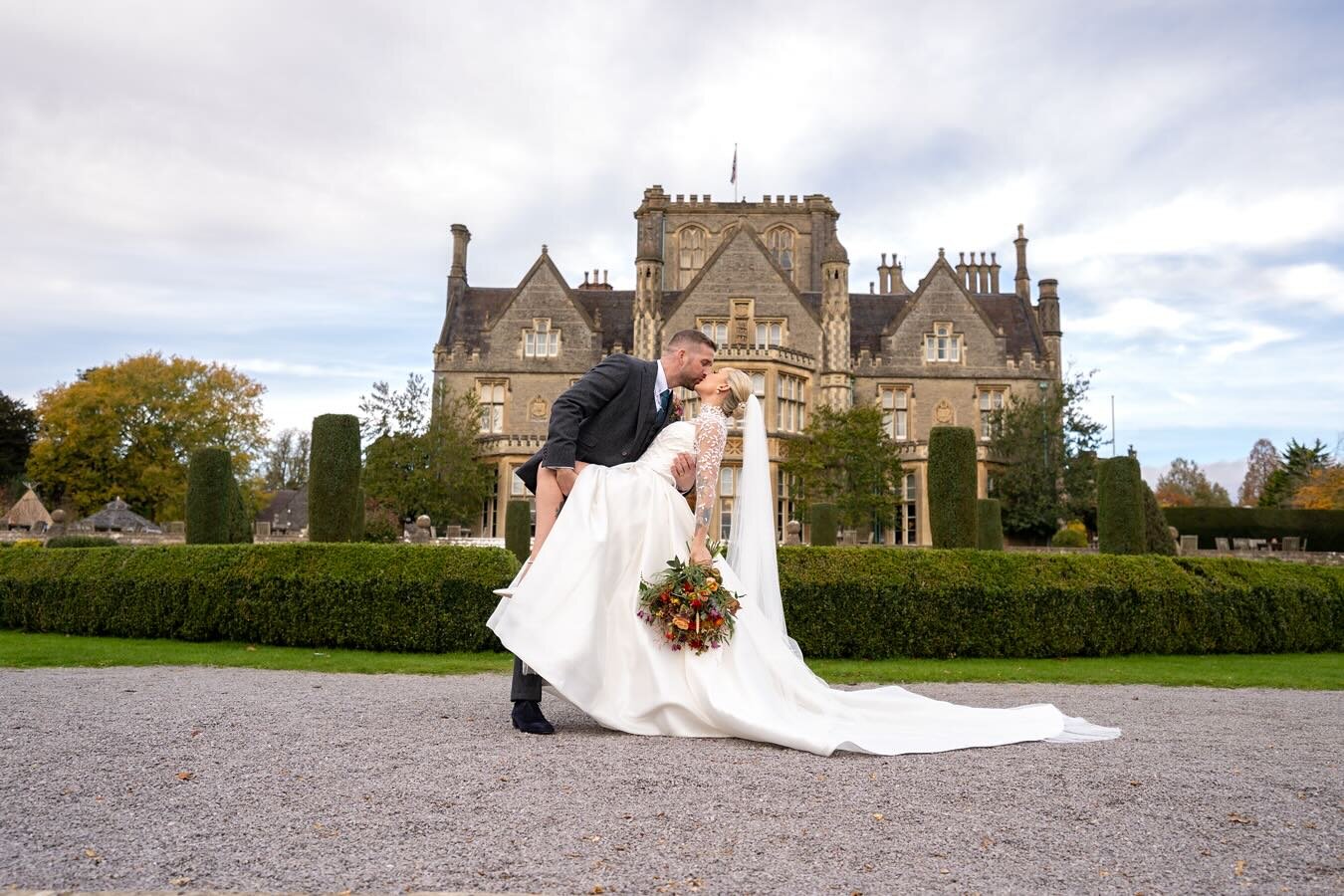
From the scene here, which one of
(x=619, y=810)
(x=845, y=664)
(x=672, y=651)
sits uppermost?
(x=672, y=651)

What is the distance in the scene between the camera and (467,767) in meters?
4.26

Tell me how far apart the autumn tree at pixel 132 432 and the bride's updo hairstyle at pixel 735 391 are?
39.4m

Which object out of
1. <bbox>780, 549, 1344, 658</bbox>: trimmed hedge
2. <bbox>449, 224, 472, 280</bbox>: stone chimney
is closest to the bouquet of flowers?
<bbox>780, 549, 1344, 658</bbox>: trimmed hedge

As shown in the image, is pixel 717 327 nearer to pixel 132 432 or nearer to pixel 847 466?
pixel 847 466

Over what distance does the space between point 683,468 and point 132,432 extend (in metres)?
43.5

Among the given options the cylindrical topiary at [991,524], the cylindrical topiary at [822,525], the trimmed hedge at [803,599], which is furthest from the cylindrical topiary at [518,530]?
the cylindrical topiary at [991,524]

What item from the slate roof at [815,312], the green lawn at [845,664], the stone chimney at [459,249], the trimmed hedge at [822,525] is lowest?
the green lawn at [845,664]

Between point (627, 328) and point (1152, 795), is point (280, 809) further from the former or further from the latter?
point (627, 328)

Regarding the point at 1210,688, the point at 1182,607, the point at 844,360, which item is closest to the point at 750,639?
the point at 1210,688

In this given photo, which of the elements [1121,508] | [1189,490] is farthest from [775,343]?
[1189,490]

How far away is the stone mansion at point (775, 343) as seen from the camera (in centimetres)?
3312

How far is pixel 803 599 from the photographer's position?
11.6m

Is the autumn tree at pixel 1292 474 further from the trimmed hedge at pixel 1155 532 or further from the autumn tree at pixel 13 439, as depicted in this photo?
the autumn tree at pixel 13 439

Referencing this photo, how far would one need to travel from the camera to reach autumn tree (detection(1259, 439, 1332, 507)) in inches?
1891
